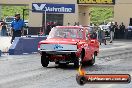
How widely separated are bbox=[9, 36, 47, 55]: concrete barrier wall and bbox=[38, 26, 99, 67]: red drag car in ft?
23.6

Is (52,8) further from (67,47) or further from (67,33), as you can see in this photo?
(67,47)

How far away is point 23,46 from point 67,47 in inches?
385

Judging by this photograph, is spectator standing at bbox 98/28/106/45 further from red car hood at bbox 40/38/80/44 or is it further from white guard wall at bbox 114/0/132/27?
red car hood at bbox 40/38/80/44

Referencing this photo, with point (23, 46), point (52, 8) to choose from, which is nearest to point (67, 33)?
point (23, 46)

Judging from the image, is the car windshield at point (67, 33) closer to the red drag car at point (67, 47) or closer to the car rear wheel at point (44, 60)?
the red drag car at point (67, 47)

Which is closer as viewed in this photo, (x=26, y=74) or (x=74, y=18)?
(x=26, y=74)

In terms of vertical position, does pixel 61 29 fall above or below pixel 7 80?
above

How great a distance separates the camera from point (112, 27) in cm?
4119

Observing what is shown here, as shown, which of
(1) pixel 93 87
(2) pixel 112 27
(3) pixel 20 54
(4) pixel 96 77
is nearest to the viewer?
(4) pixel 96 77

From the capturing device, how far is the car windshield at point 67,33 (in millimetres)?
17375

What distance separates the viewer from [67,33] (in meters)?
17.5

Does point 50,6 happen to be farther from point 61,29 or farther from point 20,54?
point 61,29

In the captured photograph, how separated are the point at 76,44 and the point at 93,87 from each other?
5770mm

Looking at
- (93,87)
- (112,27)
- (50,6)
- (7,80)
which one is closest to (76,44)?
(7,80)
